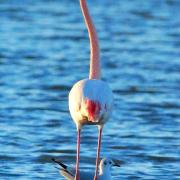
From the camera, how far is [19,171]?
959cm

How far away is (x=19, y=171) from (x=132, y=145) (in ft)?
5.56

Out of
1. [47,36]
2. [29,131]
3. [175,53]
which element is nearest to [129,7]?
[47,36]

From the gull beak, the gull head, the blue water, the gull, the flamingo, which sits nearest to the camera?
the flamingo

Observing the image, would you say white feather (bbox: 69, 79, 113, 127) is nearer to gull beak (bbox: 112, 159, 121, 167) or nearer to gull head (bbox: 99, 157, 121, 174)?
gull head (bbox: 99, 157, 121, 174)

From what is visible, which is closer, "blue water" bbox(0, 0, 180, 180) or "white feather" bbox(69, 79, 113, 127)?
"white feather" bbox(69, 79, 113, 127)

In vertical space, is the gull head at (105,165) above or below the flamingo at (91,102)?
below

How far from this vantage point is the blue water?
10.3m

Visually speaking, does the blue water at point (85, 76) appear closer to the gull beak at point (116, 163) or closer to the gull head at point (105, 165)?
the gull beak at point (116, 163)

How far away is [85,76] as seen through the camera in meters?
14.6

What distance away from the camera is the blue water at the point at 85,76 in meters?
10.3

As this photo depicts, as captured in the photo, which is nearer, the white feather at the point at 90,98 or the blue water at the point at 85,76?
the white feather at the point at 90,98

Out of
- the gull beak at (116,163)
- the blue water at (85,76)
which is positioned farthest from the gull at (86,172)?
the blue water at (85,76)

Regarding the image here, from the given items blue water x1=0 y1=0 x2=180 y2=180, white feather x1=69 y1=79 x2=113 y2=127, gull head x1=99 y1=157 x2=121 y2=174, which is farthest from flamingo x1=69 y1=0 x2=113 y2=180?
blue water x1=0 y1=0 x2=180 y2=180

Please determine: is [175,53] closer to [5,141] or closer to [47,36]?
[47,36]
